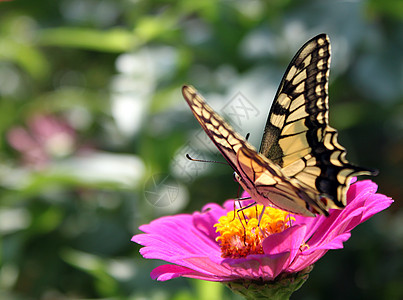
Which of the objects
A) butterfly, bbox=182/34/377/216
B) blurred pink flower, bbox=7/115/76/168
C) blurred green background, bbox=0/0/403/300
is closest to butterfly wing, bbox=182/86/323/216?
butterfly, bbox=182/34/377/216

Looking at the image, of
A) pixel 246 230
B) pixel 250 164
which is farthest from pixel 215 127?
pixel 246 230

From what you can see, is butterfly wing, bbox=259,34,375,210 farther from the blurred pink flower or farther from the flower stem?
the blurred pink flower

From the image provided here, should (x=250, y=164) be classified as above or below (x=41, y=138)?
below

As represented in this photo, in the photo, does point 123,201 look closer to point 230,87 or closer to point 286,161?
point 230,87

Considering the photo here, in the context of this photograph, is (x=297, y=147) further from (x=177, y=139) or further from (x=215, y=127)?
(x=177, y=139)

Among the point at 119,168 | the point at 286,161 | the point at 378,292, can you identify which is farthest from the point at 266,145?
the point at 378,292

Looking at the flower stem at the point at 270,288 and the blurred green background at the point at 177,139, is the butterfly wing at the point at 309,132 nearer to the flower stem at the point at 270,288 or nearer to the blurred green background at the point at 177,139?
the flower stem at the point at 270,288
